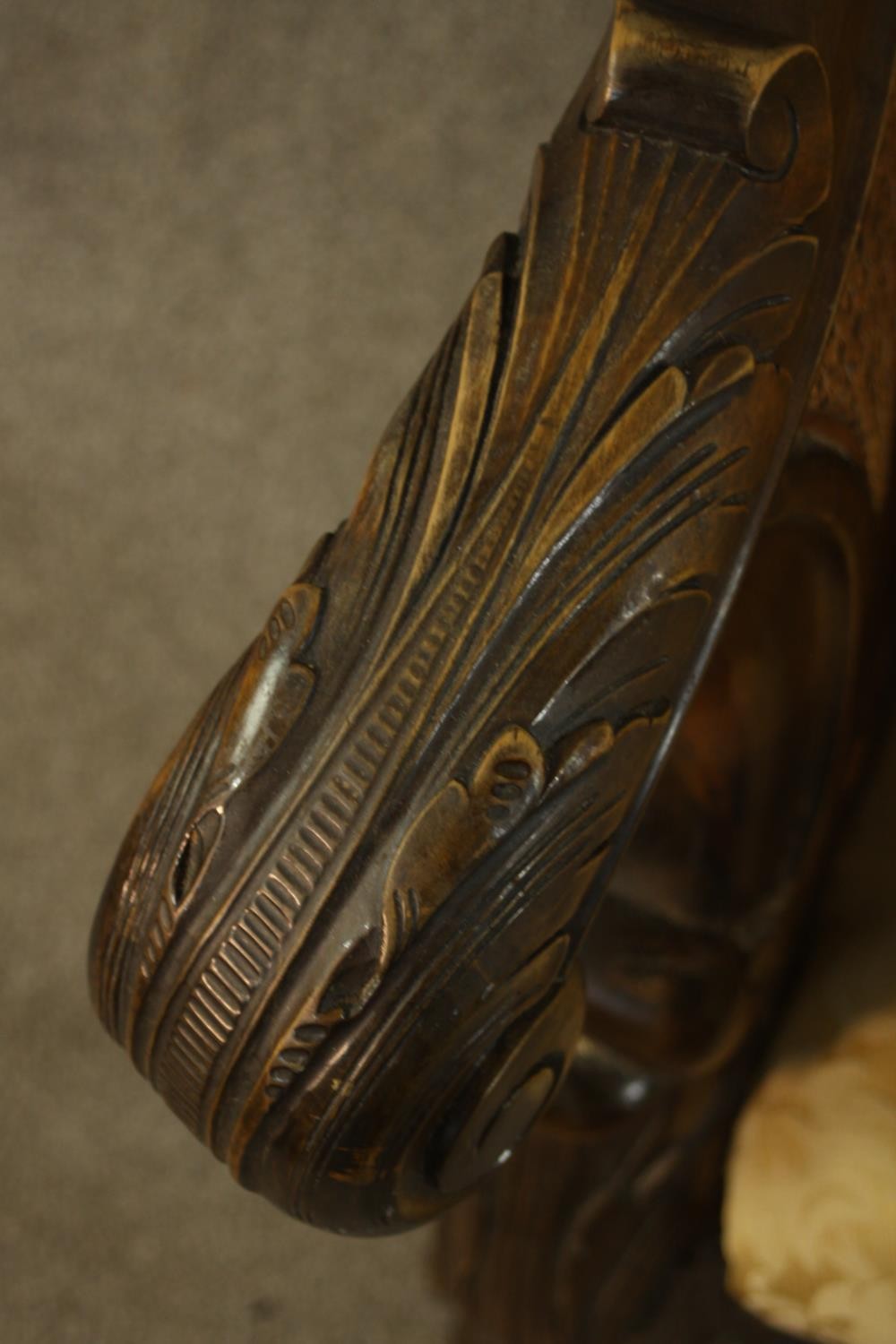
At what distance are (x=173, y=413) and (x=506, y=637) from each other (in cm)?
73

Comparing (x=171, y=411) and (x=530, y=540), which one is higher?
(x=530, y=540)

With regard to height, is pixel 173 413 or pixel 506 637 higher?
pixel 506 637

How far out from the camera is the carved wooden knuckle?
1.09ft

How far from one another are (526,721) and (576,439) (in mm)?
72

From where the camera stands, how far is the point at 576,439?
33 centimetres

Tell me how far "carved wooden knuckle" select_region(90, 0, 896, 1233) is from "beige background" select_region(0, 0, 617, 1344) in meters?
0.62

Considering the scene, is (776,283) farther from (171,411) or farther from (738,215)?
(171,411)

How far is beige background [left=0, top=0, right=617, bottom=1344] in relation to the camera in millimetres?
934

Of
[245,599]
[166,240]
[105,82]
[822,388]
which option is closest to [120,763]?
[245,599]

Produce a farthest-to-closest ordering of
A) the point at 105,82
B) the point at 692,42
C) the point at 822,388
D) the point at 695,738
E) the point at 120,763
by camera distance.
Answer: the point at 120,763
the point at 105,82
the point at 695,738
the point at 822,388
the point at 692,42

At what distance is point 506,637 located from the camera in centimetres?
33

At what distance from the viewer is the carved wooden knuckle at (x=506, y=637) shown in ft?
1.09

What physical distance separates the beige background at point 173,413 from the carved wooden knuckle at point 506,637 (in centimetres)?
62

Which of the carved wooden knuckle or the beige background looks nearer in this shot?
the carved wooden knuckle
